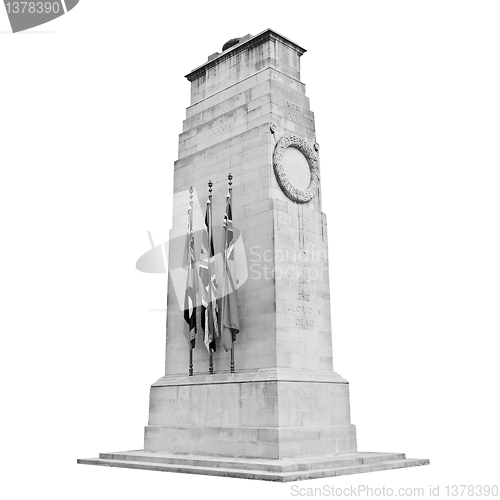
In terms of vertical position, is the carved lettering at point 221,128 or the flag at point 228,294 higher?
the carved lettering at point 221,128

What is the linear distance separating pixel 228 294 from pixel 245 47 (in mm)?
7553

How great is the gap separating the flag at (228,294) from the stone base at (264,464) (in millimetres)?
3019

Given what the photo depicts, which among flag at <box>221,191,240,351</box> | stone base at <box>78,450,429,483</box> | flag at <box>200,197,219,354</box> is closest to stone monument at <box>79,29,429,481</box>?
stone base at <box>78,450,429,483</box>

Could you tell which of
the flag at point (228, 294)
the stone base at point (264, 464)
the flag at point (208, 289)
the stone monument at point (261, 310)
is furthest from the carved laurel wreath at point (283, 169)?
the stone base at point (264, 464)

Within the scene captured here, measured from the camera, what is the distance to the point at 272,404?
51.1 ft

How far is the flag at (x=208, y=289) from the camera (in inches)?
683

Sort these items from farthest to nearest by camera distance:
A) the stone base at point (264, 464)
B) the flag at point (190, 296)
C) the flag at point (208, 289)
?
the flag at point (190, 296) → the flag at point (208, 289) → the stone base at point (264, 464)

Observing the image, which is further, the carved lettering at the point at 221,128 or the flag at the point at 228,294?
the carved lettering at the point at 221,128

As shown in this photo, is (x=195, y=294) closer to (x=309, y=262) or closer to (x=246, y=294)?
(x=246, y=294)

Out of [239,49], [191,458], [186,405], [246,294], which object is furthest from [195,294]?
[239,49]

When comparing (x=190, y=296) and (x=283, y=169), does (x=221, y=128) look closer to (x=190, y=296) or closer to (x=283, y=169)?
(x=283, y=169)

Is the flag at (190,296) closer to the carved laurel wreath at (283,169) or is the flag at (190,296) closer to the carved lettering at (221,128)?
the carved laurel wreath at (283,169)

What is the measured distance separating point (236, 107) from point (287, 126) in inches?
65.5

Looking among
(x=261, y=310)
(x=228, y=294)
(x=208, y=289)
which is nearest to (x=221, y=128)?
(x=208, y=289)
